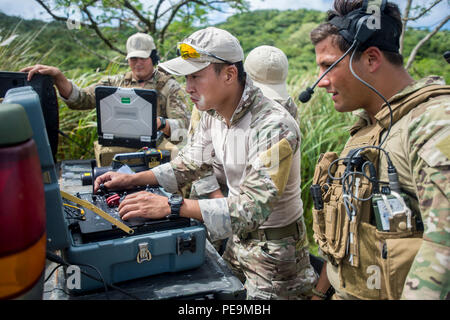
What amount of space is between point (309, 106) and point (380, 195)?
13.4ft

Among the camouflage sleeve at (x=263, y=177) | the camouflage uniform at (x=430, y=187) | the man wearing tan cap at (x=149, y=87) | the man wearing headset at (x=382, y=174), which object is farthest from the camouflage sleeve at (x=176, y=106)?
the camouflage uniform at (x=430, y=187)

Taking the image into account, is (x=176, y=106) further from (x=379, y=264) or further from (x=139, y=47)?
(x=379, y=264)

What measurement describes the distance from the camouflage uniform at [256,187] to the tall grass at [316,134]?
6.62 feet

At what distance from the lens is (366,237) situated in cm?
141

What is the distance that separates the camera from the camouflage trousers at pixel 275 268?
1.96m

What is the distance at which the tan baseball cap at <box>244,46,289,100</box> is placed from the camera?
3.02 meters

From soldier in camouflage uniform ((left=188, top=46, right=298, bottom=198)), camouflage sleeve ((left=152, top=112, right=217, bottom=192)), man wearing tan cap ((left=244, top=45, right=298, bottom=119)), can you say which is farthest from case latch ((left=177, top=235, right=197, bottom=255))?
man wearing tan cap ((left=244, top=45, right=298, bottom=119))

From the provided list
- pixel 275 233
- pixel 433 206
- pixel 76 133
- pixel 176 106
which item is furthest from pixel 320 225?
pixel 76 133

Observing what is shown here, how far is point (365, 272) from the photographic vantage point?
1435 mm

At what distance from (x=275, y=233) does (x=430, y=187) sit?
98 cm

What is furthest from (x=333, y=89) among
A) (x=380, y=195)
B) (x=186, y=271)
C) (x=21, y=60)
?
(x=21, y=60)

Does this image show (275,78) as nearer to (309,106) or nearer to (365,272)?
(365,272)

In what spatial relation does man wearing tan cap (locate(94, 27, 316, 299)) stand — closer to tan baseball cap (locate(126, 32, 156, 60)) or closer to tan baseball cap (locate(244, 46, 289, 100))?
tan baseball cap (locate(244, 46, 289, 100))

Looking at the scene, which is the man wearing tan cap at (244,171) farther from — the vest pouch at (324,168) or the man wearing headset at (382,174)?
the man wearing headset at (382,174)
